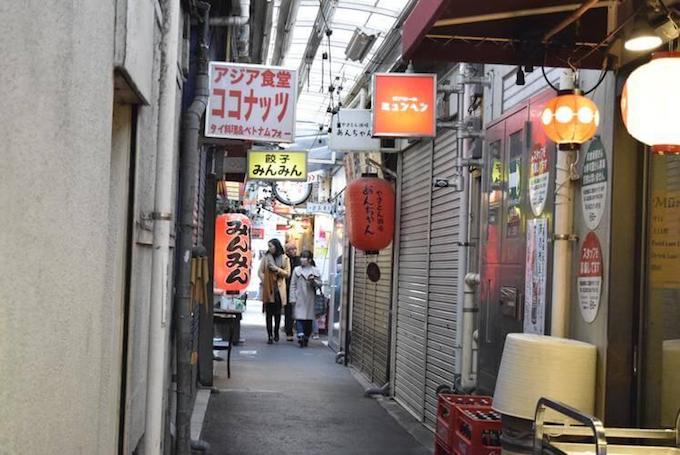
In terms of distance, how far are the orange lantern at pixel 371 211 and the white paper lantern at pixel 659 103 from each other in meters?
8.65

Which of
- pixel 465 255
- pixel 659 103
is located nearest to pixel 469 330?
pixel 465 255

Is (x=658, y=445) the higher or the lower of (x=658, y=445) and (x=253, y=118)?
the lower

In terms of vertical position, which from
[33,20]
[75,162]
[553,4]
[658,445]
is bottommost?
[658,445]

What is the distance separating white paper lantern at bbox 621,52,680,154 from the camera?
420 cm

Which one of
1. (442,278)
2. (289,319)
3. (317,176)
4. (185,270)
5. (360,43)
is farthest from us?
(317,176)

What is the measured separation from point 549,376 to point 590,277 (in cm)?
92

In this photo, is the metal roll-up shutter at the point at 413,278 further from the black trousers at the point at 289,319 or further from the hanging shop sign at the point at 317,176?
Result: the hanging shop sign at the point at 317,176

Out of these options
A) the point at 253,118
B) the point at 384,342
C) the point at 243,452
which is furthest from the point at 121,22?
the point at 384,342

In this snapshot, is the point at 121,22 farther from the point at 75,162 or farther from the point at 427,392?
the point at 427,392

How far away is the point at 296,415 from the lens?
453 inches

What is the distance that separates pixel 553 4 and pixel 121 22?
9.62 ft

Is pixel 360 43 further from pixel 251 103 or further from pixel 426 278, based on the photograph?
pixel 251 103

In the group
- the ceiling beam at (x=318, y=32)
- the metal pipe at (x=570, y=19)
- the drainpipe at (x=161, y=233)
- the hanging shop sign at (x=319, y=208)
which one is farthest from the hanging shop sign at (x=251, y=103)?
the hanging shop sign at (x=319, y=208)

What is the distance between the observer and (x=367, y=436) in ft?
34.1
